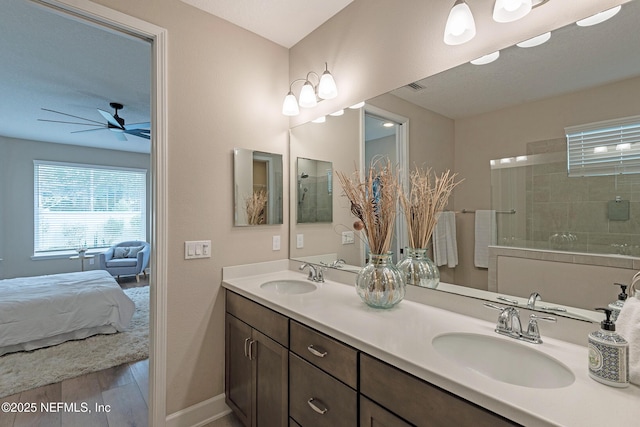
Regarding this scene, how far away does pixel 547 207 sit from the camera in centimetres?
115

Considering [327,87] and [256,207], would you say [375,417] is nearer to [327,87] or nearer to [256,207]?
[256,207]

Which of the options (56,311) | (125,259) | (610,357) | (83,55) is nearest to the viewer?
(610,357)

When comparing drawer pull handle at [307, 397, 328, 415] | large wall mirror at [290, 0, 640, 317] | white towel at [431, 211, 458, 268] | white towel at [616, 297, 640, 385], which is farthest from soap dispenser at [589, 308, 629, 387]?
drawer pull handle at [307, 397, 328, 415]

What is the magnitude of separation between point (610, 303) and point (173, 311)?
81.2 inches

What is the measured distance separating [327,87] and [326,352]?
5.13ft

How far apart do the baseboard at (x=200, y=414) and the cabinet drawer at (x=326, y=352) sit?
3.32ft

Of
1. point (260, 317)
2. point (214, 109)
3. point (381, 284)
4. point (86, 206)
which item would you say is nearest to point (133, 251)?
point (86, 206)

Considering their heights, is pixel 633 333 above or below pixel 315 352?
above

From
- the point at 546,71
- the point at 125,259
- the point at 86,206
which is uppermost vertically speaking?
the point at 546,71

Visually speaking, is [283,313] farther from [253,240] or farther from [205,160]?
[205,160]

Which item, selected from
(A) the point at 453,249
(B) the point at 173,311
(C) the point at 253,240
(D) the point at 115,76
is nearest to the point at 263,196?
(C) the point at 253,240

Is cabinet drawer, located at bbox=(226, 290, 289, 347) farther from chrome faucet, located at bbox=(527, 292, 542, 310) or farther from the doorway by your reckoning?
chrome faucet, located at bbox=(527, 292, 542, 310)

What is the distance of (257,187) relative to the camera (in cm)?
218

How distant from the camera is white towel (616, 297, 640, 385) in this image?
776 mm
